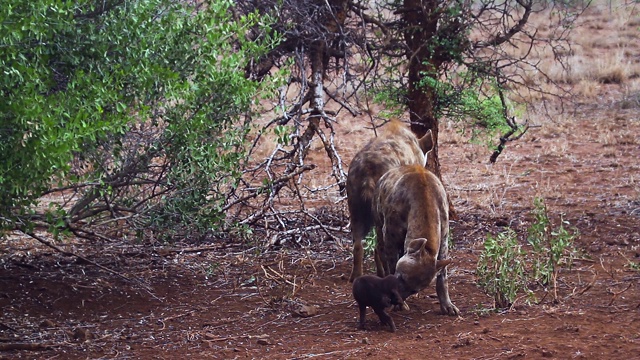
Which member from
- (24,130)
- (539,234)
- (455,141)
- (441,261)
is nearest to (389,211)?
(441,261)

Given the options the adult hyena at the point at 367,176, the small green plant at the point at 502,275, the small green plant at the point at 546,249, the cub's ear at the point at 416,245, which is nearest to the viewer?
Answer: the cub's ear at the point at 416,245

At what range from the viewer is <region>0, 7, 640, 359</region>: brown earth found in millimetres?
6102

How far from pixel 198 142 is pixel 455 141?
10.8 m

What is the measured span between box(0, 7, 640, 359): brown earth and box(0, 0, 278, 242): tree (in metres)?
0.82

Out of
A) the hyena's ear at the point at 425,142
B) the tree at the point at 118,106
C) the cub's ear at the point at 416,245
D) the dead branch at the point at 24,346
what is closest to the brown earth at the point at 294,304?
the dead branch at the point at 24,346

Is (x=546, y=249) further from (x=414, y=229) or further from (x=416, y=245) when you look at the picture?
(x=416, y=245)

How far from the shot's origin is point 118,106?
19.7ft

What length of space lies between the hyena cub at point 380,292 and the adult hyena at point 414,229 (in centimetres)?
7

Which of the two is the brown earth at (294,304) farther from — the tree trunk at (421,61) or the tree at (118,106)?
the tree trunk at (421,61)

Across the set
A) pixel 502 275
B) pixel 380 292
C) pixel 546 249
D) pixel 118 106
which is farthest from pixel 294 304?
pixel 118 106

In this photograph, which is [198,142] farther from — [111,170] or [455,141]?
[455,141]

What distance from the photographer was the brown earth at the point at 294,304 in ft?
20.0

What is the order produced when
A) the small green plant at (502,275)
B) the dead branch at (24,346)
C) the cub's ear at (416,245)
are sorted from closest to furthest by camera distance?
the cub's ear at (416,245) → the dead branch at (24,346) → the small green plant at (502,275)

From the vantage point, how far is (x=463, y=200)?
12.1 m
